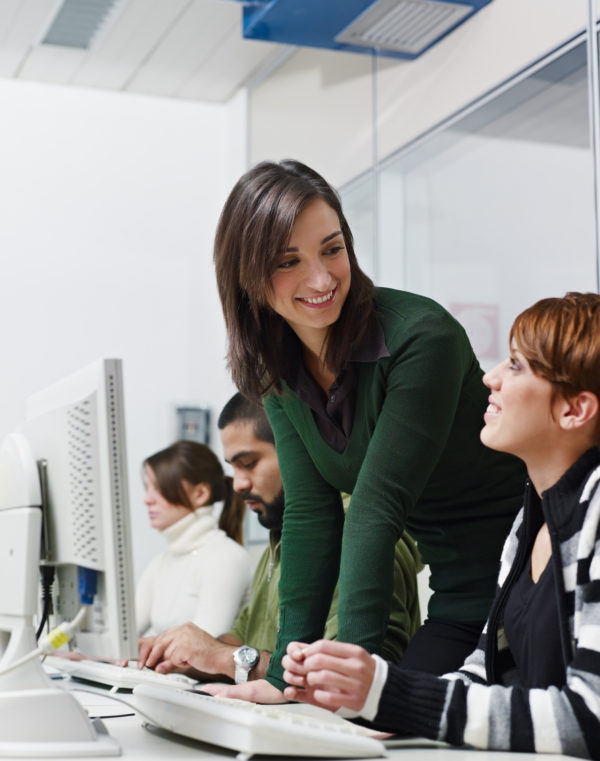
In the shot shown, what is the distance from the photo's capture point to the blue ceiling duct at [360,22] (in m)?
3.06

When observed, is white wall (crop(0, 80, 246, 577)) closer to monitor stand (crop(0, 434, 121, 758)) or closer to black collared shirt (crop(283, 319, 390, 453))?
black collared shirt (crop(283, 319, 390, 453))

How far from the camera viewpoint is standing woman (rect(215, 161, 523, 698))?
1.47 metres

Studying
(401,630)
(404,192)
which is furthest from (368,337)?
(404,192)

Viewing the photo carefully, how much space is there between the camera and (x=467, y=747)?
1165 millimetres

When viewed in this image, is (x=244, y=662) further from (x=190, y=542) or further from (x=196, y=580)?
(x=190, y=542)

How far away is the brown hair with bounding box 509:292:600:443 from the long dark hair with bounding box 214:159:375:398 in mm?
317

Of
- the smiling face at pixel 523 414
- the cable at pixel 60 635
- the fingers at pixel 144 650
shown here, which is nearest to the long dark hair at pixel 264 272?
the smiling face at pixel 523 414

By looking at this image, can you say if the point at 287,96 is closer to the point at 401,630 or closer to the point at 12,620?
the point at 401,630

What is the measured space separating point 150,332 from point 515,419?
11.3ft

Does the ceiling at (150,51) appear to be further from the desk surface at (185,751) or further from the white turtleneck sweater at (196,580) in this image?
the desk surface at (185,751)

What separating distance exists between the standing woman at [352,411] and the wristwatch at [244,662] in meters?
0.35

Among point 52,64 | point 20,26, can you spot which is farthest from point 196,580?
point 52,64

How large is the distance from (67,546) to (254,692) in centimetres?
39

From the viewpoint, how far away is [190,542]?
3.22m
